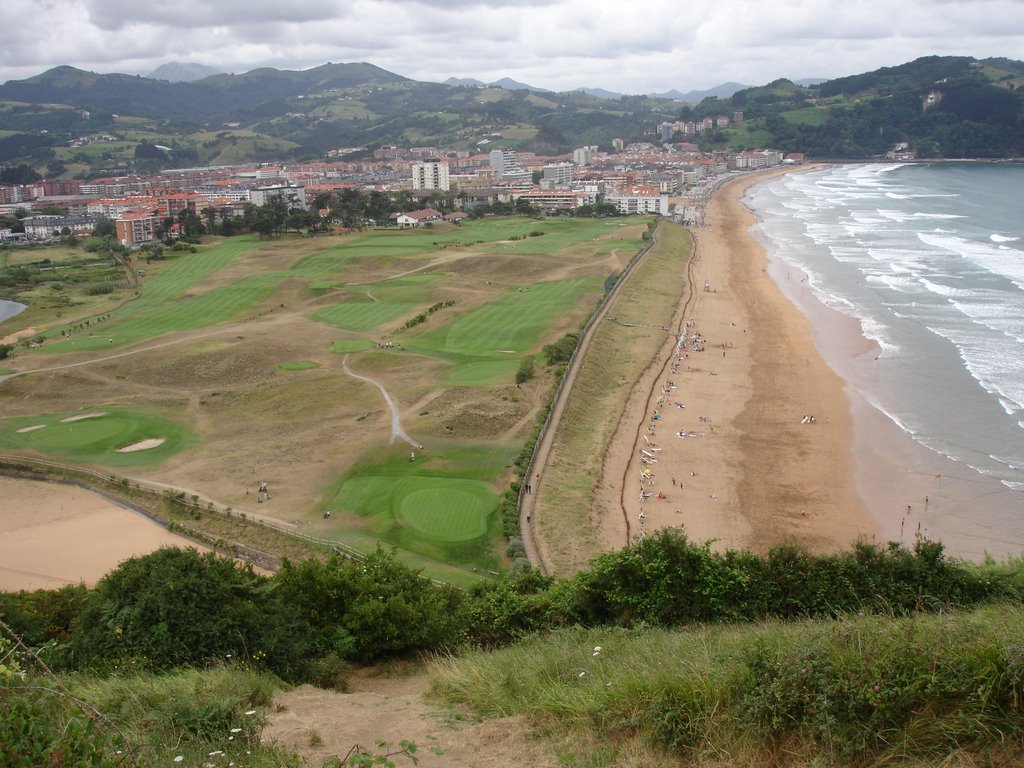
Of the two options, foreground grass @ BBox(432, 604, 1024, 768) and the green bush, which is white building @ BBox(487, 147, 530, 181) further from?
foreground grass @ BBox(432, 604, 1024, 768)

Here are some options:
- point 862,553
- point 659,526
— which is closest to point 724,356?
point 659,526

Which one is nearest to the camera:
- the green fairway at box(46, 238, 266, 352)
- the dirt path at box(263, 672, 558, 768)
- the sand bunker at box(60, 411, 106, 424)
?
the dirt path at box(263, 672, 558, 768)

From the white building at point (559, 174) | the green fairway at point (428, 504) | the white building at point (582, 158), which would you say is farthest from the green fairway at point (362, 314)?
the white building at point (582, 158)

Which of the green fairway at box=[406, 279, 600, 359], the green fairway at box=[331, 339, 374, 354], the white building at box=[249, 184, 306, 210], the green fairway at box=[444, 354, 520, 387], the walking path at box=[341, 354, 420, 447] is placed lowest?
the walking path at box=[341, 354, 420, 447]

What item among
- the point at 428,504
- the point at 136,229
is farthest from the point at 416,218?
the point at 428,504

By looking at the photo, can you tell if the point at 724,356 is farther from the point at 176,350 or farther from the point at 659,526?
the point at 176,350

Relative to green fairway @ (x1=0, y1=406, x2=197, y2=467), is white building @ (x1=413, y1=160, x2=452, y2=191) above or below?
above

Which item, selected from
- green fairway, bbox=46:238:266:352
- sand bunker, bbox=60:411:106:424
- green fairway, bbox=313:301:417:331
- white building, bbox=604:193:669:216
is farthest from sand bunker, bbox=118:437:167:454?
white building, bbox=604:193:669:216

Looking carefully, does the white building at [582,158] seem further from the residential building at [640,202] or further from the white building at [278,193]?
the residential building at [640,202]
